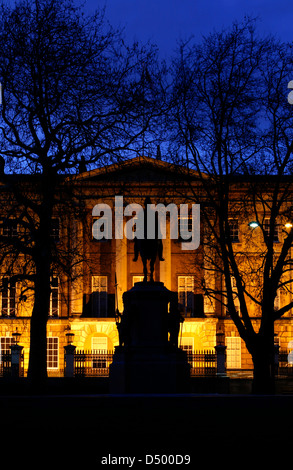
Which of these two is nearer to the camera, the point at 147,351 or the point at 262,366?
the point at 147,351

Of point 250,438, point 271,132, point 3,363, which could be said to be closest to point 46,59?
point 271,132

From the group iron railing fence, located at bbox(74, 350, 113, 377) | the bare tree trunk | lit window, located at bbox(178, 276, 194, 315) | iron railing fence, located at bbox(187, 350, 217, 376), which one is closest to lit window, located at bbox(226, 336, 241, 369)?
lit window, located at bbox(178, 276, 194, 315)

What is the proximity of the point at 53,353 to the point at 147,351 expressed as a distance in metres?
33.4

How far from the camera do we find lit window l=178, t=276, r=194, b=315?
55.2m

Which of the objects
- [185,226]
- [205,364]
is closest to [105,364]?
[205,364]

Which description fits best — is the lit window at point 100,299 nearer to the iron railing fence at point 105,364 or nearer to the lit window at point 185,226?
the lit window at point 185,226

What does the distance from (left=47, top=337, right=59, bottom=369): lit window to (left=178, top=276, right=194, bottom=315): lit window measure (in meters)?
8.86

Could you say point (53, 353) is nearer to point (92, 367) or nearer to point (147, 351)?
point (92, 367)

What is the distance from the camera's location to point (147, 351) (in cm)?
2203

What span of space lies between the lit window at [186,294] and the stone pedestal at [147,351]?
3267cm

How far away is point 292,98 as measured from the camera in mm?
29391

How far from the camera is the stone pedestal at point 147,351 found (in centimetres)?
2162

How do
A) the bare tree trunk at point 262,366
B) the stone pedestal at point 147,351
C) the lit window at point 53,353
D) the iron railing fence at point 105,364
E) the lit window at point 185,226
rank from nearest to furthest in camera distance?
1. the stone pedestal at point 147,351
2. the bare tree trunk at point 262,366
3. the iron railing fence at point 105,364
4. the lit window at point 53,353
5. the lit window at point 185,226

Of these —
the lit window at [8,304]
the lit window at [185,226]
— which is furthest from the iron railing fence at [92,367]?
the lit window at [185,226]
